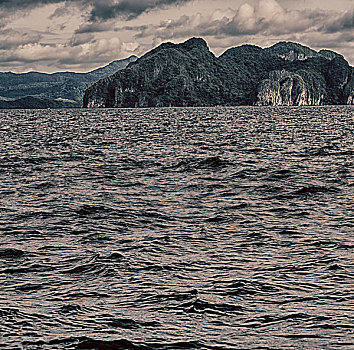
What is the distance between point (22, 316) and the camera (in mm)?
11281

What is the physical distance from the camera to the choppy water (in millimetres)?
10462

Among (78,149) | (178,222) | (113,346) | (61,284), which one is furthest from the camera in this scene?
(78,149)

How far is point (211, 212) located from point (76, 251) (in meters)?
7.35

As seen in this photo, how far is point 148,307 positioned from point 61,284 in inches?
113

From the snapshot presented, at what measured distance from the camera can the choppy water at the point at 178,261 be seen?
10.5m

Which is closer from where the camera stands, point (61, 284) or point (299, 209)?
point (61, 284)

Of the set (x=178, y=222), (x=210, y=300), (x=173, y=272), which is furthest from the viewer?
(x=178, y=222)

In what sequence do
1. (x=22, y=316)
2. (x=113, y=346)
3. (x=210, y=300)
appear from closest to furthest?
(x=113, y=346) < (x=22, y=316) < (x=210, y=300)

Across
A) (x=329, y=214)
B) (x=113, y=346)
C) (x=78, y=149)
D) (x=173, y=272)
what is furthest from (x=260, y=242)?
(x=78, y=149)

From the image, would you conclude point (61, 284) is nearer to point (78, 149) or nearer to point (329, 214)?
point (329, 214)

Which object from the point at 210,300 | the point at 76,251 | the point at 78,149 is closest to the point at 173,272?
the point at 210,300

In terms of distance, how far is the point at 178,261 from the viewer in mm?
15438

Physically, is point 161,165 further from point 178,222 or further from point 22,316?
point 22,316

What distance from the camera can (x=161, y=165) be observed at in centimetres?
3819
